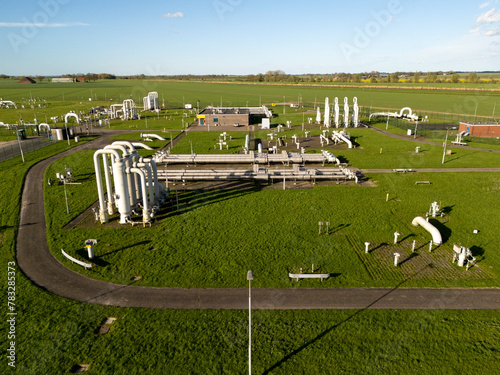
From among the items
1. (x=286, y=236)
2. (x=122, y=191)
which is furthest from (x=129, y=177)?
(x=286, y=236)

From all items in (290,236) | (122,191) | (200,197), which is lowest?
(290,236)

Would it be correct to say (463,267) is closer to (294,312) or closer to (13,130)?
(294,312)

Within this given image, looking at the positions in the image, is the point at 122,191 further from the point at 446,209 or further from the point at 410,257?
the point at 446,209

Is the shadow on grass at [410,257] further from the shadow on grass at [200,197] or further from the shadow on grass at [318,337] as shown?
the shadow on grass at [200,197]

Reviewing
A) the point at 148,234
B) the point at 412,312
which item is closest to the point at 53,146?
the point at 148,234

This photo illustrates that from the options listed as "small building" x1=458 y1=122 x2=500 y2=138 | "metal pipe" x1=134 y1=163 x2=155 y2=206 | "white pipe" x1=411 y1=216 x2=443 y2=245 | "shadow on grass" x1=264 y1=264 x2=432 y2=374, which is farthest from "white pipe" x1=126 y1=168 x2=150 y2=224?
"small building" x1=458 y1=122 x2=500 y2=138

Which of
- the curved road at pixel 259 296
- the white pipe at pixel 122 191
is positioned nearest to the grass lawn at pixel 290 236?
the curved road at pixel 259 296
